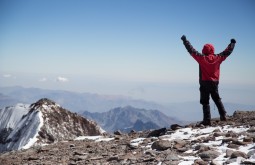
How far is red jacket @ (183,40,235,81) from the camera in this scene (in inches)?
543

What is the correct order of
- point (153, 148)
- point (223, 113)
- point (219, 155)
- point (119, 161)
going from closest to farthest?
1. point (219, 155)
2. point (119, 161)
3. point (153, 148)
4. point (223, 113)

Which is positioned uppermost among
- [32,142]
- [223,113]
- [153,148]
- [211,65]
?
[211,65]

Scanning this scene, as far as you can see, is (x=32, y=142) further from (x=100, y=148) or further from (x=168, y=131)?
(x=168, y=131)

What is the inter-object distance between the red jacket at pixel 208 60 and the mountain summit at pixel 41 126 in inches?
417

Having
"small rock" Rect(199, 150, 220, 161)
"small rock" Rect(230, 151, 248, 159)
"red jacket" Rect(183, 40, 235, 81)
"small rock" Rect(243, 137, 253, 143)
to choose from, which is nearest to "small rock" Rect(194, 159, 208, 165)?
"small rock" Rect(199, 150, 220, 161)

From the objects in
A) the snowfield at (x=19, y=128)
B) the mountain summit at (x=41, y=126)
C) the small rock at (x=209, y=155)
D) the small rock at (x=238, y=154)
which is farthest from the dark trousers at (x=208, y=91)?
the snowfield at (x=19, y=128)

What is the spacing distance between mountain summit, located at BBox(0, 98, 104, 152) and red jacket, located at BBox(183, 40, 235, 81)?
34.7 ft

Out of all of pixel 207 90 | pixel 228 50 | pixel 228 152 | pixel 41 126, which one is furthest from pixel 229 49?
pixel 41 126

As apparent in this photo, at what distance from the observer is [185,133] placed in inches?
488

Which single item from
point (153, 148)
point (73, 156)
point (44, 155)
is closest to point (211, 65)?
point (153, 148)

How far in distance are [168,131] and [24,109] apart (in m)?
15.8

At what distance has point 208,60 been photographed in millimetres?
13766

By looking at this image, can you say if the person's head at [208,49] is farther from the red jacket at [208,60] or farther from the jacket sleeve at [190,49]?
the jacket sleeve at [190,49]

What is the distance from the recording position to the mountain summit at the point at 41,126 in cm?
2028
